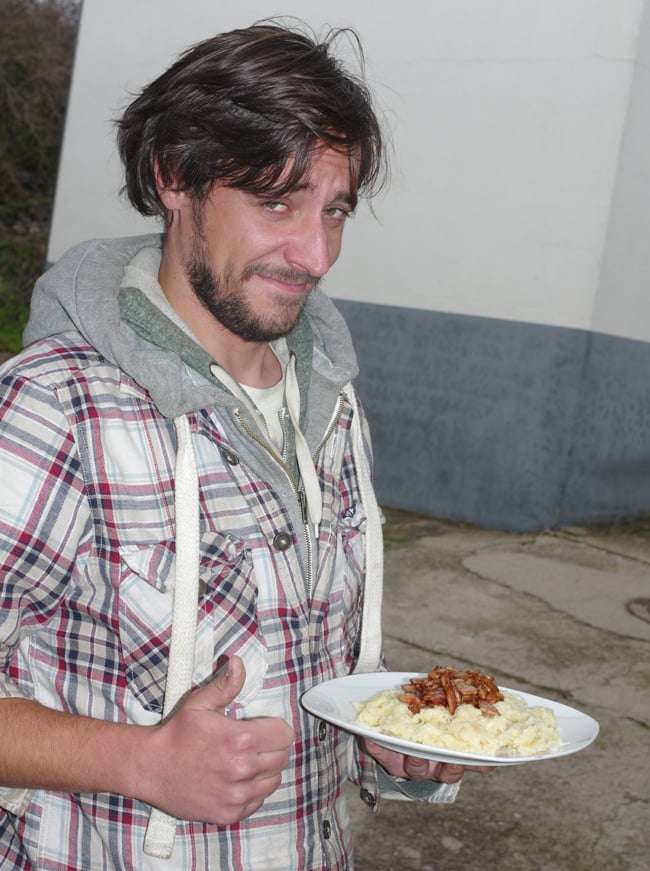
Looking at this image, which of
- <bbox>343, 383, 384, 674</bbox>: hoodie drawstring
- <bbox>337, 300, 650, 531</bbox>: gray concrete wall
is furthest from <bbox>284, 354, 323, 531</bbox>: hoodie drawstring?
<bbox>337, 300, 650, 531</bbox>: gray concrete wall

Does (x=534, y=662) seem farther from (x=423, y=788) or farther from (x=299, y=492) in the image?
(x=299, y=492)

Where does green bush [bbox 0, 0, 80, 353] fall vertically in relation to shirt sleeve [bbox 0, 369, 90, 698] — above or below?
above

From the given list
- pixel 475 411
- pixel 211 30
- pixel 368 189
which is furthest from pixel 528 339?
pixel 368 189

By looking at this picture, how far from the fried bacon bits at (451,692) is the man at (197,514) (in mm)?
102

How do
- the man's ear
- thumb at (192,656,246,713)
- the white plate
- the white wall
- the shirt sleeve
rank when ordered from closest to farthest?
thumb at (192,656,246,713) < the shirt sleeve < the white plate < the man's ear < the white wall

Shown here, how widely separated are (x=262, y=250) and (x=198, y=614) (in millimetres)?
522

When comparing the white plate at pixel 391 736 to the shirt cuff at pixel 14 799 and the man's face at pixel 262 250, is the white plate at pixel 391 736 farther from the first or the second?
the man's face at pixel 262 250

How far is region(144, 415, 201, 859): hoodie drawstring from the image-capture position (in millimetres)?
1178

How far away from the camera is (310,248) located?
55.6 inches

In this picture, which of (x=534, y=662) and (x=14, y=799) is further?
(x=534, y=662)

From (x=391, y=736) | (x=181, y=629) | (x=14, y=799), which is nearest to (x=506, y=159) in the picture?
(x=391, y=736)

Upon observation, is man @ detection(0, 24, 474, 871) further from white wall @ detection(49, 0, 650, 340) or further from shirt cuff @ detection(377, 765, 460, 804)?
white wall @ detection(49, 0, 650, 340)

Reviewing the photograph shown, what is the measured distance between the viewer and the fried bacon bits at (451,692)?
1450mm

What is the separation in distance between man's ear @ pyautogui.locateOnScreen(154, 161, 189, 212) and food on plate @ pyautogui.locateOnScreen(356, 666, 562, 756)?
2.58 feet
